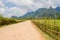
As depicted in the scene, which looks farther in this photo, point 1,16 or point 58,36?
point 1,16

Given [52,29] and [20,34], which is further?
[52,29]

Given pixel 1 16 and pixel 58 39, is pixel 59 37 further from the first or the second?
pixel 1 16

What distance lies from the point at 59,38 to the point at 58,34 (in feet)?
1.80

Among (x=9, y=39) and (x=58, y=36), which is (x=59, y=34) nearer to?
(x=58, y=36)

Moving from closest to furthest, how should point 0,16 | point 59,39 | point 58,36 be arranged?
point 59,39
point 58,36
point 0,16

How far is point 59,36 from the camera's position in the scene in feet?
A: 48.0

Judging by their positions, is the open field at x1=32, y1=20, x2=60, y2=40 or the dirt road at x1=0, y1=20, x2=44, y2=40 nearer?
the dirt road at x1=0, y1=20, x2=44, y2=40

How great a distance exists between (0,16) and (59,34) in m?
32.7

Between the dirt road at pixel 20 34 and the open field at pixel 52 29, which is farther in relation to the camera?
the open field at pixel 52 29

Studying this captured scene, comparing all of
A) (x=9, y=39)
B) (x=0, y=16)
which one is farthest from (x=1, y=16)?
(x=9, y=39)

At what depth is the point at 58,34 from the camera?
14.9 meters

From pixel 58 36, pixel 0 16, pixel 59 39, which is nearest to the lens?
pixel 59 39

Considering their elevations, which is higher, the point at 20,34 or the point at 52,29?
the point at 20,34

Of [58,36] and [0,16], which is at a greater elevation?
[58,36]
